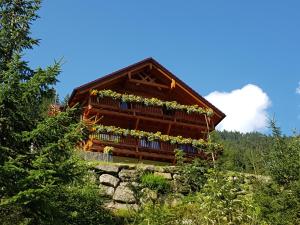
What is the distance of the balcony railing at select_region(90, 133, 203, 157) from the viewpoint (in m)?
24.7

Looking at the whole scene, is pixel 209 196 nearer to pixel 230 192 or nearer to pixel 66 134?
pixel 230 192

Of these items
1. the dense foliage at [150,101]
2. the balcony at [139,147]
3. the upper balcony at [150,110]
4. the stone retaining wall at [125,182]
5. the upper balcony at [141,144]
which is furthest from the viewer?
the upper balcony at [150,110]

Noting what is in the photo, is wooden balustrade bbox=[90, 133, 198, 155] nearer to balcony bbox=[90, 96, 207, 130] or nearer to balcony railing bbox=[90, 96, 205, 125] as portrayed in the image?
balcony bbox=[90, 96, 207, 130]

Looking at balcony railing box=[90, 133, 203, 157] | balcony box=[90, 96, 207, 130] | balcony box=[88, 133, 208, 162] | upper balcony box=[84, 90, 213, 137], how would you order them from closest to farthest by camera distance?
balcony box=[88, 133, 208, 162] < balcony railing box=[90, 133, 203, 157] < upper balcony box=[84, 90, 213, 137] < balcony box=[90, 96, 207, 130]

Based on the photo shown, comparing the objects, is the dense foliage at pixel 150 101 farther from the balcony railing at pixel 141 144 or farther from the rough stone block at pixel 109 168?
the rough stone block at pixel 109 168

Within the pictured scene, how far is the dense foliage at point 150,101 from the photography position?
85.1ft

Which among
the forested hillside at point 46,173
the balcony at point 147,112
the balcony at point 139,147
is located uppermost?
the balcony at point 147,112

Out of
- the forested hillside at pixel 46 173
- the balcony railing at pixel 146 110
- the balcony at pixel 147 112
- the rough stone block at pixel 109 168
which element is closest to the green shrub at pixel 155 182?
the rough stone block at pixel 109 168

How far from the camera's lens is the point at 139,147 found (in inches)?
1016

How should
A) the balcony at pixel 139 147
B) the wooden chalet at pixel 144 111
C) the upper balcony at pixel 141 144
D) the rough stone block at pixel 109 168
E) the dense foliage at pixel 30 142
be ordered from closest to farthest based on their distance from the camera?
the dense foliage at pixel 30 142 < the rough stone block at pixel 109 168 < the upper balcony at pixel 141 144 < the balcony at pixel 139 147 < the wooden chalet at pixel 144 111

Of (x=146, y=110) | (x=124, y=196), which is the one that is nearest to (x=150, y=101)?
(x=146, y=110)

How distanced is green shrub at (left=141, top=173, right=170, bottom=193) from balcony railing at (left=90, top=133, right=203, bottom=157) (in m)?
6.17

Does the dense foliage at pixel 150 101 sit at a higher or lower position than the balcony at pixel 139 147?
higher

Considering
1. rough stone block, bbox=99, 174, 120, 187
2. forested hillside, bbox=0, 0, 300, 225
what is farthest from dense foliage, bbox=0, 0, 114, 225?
rough stone block, bbox=99, 174, 120, 187
